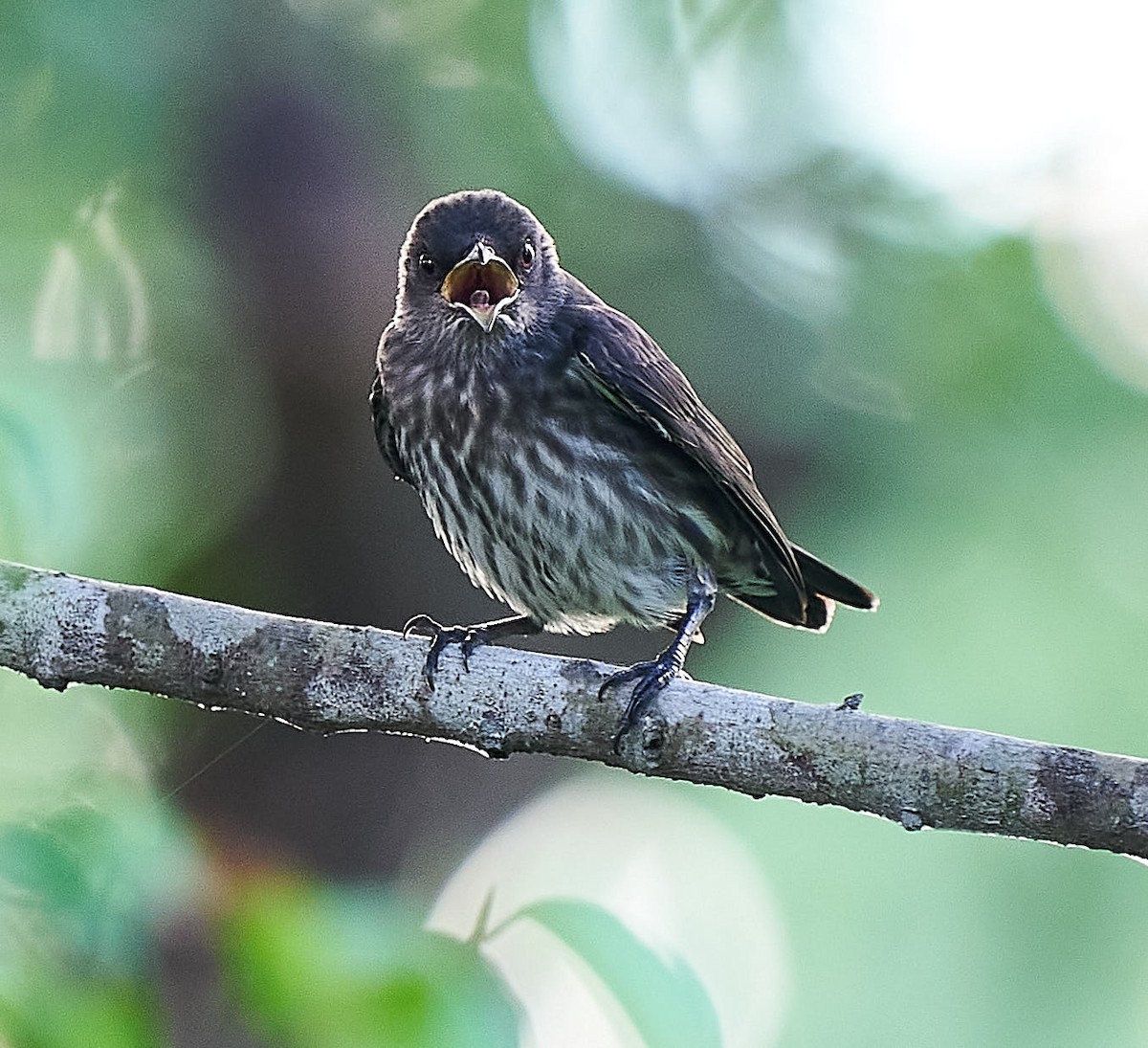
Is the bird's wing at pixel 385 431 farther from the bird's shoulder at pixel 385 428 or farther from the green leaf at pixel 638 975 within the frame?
the green leaf at pixel 638 975

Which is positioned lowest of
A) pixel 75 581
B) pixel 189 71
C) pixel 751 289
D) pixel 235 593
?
pixel 75 581

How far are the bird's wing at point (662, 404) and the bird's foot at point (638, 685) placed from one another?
59 cm

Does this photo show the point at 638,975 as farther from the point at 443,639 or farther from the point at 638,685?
the point at 443,639

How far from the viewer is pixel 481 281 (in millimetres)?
3197

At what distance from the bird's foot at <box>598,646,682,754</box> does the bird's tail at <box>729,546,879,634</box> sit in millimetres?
808

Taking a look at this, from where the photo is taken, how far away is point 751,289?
191 inches

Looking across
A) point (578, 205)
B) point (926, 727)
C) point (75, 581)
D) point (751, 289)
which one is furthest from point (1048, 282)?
point (75, 581)

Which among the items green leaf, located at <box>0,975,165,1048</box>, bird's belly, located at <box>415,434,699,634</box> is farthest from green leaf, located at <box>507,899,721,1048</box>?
bird's belly, located at <box>415,434,699,634</box>

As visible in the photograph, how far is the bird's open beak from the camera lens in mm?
3188

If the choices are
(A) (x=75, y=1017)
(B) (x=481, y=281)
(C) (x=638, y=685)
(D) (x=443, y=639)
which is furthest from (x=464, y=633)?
(A) (x=75, y=1017)

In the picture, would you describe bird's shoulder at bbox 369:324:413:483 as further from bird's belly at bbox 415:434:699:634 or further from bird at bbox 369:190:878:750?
bird's belly at bbox 415:434:699:634

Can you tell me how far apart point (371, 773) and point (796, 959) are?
1341mm

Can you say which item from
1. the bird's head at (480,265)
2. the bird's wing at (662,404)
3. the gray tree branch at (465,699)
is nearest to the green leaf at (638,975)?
the gray tree branch at (465,699)

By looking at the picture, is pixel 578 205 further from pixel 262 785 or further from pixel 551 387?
pixel 262 785
